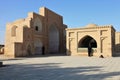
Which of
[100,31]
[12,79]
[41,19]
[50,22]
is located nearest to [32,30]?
[41,19]

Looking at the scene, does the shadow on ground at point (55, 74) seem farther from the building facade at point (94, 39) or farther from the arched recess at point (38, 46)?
the arched recess at point (38, 46)

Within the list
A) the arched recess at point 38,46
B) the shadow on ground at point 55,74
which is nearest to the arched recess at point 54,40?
the arched recess at point 38,46

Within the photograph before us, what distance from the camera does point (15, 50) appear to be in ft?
82.7

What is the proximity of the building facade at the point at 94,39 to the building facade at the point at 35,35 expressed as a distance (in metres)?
5.95

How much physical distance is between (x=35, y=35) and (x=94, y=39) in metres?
9.73

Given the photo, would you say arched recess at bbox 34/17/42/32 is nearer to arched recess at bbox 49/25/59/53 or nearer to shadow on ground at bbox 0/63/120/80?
arched recess at bbox 49/25/59/53

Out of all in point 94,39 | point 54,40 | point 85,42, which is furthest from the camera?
point 54,40

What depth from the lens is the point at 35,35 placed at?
3225 centimetres

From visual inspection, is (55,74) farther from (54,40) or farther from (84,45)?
(54,40)

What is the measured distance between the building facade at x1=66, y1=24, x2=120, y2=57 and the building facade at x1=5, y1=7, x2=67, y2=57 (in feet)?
19.5

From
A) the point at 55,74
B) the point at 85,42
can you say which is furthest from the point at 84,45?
the point at 55,74

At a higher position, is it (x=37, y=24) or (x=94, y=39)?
(x=37, y=24)

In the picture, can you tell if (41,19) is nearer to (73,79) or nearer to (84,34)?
(84,34)

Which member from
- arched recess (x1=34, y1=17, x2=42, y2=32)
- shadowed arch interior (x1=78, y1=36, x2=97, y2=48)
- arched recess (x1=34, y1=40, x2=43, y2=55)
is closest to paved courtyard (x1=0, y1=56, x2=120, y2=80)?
shadowed arch interior (x1=78, y1=36, x2=97, y2=48)
